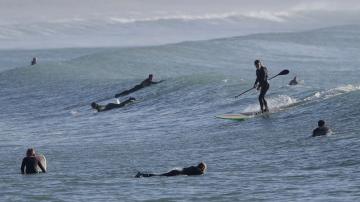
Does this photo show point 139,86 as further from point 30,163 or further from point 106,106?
point 30,163

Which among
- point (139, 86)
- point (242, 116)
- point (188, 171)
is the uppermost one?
point (139, 86)

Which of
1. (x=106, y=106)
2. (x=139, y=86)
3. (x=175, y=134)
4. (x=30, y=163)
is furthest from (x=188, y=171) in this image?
(x=139, y=86)

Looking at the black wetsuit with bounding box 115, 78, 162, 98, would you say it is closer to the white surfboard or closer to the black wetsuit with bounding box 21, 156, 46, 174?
the white surfboard

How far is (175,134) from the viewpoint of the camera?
31.4 meters

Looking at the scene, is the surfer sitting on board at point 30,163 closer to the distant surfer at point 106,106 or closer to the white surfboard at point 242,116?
the white surfboard at point 242,116

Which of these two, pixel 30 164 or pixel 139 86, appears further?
pixel 139 86

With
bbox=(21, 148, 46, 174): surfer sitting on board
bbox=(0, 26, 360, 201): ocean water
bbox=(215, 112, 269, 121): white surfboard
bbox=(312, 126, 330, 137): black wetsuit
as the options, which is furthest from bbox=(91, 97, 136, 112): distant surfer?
bbox=(21, 148, 46, 174): surfer sitting on board

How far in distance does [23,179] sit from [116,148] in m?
6.89

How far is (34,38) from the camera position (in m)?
107

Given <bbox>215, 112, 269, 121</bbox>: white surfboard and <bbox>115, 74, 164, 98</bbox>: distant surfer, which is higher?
<bbox>115, 74, 164, 98</bbox>: distant surfer

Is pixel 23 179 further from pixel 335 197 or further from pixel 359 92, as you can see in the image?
pixel 359 92

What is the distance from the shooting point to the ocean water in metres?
19.8

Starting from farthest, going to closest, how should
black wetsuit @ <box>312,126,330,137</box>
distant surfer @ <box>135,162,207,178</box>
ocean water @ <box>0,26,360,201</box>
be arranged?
black wetsuit @ <box>312,126,330,137</box>, distant surfer @ <box>135,162,207,178</box>, ocean water @ <box>0,26,360,201</box>

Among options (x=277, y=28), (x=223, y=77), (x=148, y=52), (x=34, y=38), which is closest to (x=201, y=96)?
(x=223, y=77)
